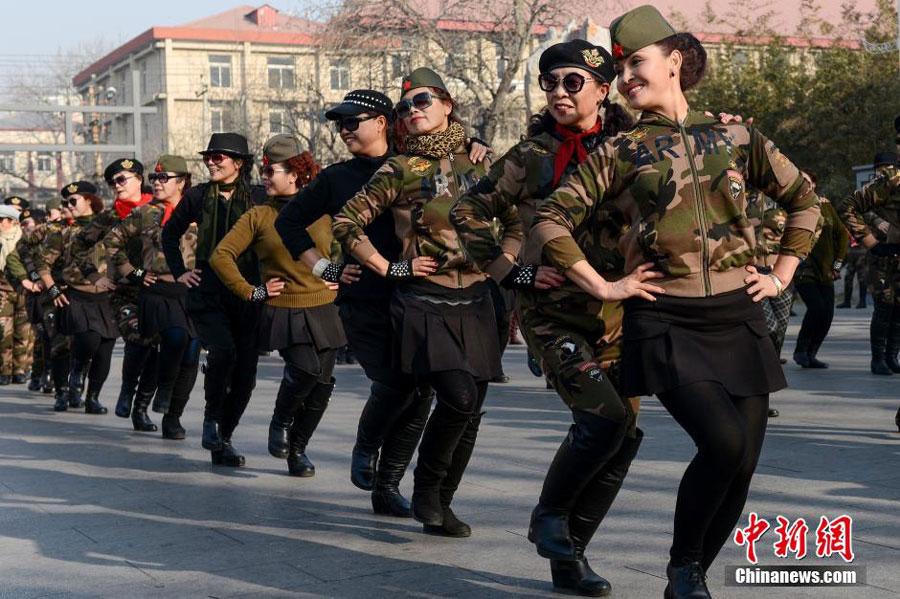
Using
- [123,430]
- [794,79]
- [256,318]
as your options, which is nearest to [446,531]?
[256,318]

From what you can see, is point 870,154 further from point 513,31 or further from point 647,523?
point 647,523

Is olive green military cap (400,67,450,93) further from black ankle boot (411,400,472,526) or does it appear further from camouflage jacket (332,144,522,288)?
black ankle boot (411,400,472,526)

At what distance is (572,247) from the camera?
4609 mm

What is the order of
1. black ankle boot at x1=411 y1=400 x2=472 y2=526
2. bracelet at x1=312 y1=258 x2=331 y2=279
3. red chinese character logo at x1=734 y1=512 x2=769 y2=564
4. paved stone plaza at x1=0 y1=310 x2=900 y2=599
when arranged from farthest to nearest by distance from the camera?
bracelet at x1=312 y1=258 x2=331 y2=279, black ankle boot at x1=411 y1=400 x2=472 y2=526, red chinese character logo at x1=734 y1=512 x2=769 y2=564, paved stone plaza at x1=0 y1=310 x2=900 y2=599

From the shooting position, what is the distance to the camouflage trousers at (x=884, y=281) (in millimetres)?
11703

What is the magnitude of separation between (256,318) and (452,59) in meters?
21.6

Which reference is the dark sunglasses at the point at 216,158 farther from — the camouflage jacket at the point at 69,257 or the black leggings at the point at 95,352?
the black leggings at the point at 95,352

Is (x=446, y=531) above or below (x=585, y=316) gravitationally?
below

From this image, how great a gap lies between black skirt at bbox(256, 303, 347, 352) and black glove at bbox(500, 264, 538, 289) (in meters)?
2.97

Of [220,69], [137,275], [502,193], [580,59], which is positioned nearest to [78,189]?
[137,275]

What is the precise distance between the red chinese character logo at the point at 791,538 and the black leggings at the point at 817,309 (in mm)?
7683

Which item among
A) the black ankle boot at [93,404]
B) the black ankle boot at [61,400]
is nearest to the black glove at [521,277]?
the black ankle boot at [93,404]

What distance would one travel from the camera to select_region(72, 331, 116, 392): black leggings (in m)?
12.5

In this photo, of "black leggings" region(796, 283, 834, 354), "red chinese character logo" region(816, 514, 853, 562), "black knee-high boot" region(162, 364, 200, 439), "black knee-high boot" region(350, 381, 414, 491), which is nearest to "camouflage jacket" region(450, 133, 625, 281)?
"black knee-high boot" region(350, 381, 414, 491)
